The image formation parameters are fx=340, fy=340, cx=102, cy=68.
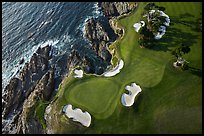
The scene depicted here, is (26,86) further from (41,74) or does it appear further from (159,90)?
(159,90)

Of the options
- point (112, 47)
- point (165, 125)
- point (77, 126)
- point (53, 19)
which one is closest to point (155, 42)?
point (112, 47)

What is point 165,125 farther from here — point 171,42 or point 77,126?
point 171,42

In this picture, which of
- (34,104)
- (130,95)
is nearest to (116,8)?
(130,95)

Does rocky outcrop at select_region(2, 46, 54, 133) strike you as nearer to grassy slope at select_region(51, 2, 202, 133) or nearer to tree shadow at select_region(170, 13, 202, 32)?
grassy slope at select_region(51, 2, 202, 133)

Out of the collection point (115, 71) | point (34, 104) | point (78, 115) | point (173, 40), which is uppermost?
point (34, 104)

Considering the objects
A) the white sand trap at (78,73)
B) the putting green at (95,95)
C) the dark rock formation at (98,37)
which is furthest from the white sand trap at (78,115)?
the dark rock formation at (98,37)

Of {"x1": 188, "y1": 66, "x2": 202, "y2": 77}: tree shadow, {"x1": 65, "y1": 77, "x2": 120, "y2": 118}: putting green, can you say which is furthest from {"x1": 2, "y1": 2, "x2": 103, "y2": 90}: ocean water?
{"x1": 188, "y1": 66, "x2": 202, "y2": 77}: tree shadow
